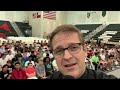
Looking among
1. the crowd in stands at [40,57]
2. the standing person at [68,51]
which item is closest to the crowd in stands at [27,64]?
the crowd in stands at [40,57]

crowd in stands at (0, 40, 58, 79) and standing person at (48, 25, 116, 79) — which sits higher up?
standing person at (48, 25, 116, 79)

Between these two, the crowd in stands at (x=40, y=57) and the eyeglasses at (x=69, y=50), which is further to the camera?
the crowd in stands at (x=40, y=57)

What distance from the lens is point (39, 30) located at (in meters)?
11.6

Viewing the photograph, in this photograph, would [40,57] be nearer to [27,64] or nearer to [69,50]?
[27,64]

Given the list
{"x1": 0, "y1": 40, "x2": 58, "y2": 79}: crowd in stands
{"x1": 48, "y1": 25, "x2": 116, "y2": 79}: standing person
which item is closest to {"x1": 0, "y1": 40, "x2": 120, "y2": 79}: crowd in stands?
{"x1": 0, "y1": 40, "x2": 58, "y2": 79}: crowd in stands

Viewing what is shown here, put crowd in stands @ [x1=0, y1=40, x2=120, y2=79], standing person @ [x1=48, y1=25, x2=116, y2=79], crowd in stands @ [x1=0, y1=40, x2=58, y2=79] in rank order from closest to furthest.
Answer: standing person @ [x1=48, y1=25, x2=116, y2=79] < crowd in stands @ [x1=0, y1=40, x2=58, y2=79] < crowd in stands @ [x1=0, y1=40, x2=120, y2=79]

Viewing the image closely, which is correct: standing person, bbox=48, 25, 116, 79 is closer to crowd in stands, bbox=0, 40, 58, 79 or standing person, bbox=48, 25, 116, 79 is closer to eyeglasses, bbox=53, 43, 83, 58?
eyeglasses, bbox=53, 43, 83, 58

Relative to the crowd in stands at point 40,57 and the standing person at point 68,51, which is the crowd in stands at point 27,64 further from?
the standing person at point 68,51

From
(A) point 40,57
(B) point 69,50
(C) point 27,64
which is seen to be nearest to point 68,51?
(B) point 69,50

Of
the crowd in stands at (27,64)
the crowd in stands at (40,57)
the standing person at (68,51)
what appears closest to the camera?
the standing person at (68,51)
